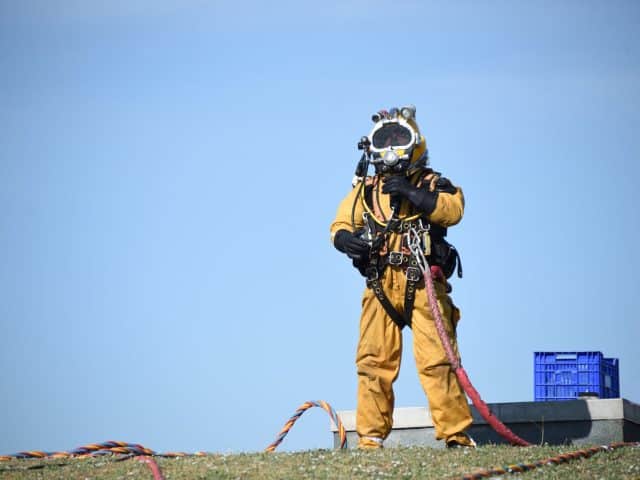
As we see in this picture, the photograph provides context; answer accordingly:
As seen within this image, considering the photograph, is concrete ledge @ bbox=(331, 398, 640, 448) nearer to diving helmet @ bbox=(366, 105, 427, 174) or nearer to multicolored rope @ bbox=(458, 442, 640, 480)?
multicolored rope @ bbox=(458, 442, 640, 480)

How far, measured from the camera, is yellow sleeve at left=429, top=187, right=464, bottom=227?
970 cm

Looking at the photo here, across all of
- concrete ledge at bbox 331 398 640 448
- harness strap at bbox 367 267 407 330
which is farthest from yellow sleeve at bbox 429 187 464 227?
concrete ledge at bbox 331 398 640 448

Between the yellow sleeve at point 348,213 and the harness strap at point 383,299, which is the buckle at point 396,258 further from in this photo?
the yellow sleeve at point 348,213

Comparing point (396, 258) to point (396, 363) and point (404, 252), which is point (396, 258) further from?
point (396, 363)

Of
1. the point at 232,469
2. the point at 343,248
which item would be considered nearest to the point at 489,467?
the point at 232,469

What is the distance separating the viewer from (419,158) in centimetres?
1021

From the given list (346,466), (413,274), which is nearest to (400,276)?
(413,274)

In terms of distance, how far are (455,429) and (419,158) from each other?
2.35 metres

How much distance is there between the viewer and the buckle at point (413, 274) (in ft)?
31.9

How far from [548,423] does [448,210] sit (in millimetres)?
2888

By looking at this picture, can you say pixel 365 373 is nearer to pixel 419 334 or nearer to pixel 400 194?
pixel 419 334

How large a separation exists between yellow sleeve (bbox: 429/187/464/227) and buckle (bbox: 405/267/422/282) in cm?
44

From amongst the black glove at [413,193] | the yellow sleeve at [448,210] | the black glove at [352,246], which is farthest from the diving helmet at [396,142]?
the black glove at [352,246]

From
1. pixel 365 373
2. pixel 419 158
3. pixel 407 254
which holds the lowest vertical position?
pixel 365 373
